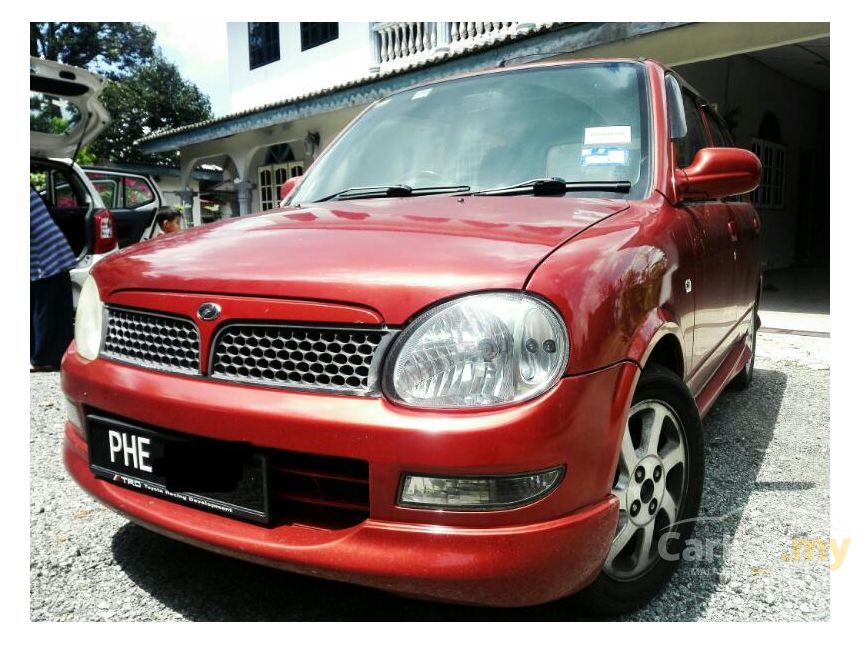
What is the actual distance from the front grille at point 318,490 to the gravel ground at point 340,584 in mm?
407

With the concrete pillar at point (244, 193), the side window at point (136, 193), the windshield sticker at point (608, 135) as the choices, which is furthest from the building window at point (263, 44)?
the windshield sticker at point (608, 135)

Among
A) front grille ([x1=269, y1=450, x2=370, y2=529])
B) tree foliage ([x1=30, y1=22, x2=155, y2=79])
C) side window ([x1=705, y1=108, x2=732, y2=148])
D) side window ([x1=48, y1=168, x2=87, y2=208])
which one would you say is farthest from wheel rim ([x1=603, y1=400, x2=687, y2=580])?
tree foliage ([x1=30, y1=22, x2=155, y2=79])

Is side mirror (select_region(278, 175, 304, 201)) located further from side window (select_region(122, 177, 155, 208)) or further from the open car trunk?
side window (select_region(122, 177, 155, 208))

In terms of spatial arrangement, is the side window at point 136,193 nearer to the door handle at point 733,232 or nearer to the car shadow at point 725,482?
the car shadow at point 725,482

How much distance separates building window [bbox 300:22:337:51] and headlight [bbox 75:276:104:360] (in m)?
13.0

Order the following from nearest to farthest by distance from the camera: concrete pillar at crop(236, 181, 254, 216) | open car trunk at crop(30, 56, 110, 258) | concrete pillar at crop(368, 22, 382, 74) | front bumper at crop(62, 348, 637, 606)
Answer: front bumper at crop(62, 348, 637, 606) → open car trunk at crop(30, 56, 110, 258) → concrete pillar at crop(368, 22, 382, 74) → concrete pillar at crop(236, 181, 254, 216)

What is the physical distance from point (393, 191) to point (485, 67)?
4274 millimetres

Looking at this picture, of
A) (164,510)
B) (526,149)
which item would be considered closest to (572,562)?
(164,510)

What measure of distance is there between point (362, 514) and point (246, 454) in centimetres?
30

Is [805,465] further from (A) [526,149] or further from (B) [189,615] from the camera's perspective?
(B) [189,615]

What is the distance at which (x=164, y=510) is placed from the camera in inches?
66.1

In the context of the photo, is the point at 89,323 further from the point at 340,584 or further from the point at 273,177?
the point at 273,177

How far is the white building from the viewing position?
6.67 m

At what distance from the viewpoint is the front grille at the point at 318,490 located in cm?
149
